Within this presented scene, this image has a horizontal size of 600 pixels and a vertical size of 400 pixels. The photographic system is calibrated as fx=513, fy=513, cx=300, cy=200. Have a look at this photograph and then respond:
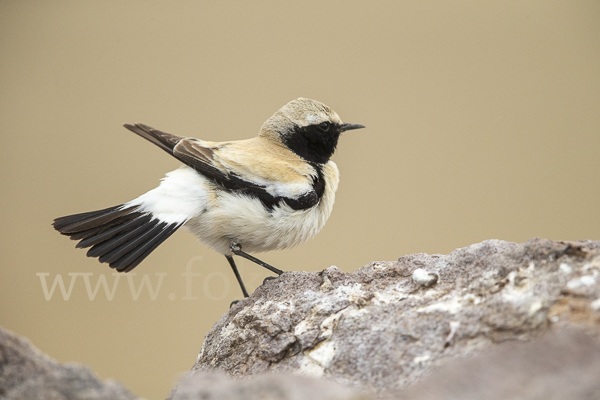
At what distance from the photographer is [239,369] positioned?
96.2 inches

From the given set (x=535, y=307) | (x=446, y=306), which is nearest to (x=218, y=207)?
(x=446, y=306)

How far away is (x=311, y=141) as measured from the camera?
3.86 m

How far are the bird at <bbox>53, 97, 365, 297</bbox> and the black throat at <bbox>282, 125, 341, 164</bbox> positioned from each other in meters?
0.17

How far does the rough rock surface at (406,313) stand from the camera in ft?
5.96

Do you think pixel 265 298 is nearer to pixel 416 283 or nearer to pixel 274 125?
pixel 416 283

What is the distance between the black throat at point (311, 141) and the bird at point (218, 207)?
17cm

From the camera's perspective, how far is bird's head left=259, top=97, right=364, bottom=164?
381cm

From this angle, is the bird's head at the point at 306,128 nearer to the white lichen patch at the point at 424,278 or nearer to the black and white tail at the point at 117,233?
the black and white tail at the point at 117,233

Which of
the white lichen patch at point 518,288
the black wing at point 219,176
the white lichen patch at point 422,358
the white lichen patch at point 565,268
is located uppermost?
the black wing at point 219,176

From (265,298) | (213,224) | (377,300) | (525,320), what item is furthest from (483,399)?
(213,224)

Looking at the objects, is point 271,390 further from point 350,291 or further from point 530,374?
point 350,291

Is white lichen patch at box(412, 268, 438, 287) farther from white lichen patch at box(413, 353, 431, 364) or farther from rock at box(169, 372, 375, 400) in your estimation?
rock at box(169, 372, 375, 400)

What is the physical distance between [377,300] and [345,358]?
1.45ft

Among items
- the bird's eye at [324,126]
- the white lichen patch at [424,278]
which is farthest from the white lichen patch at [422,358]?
the bird's eye at [324,126]
